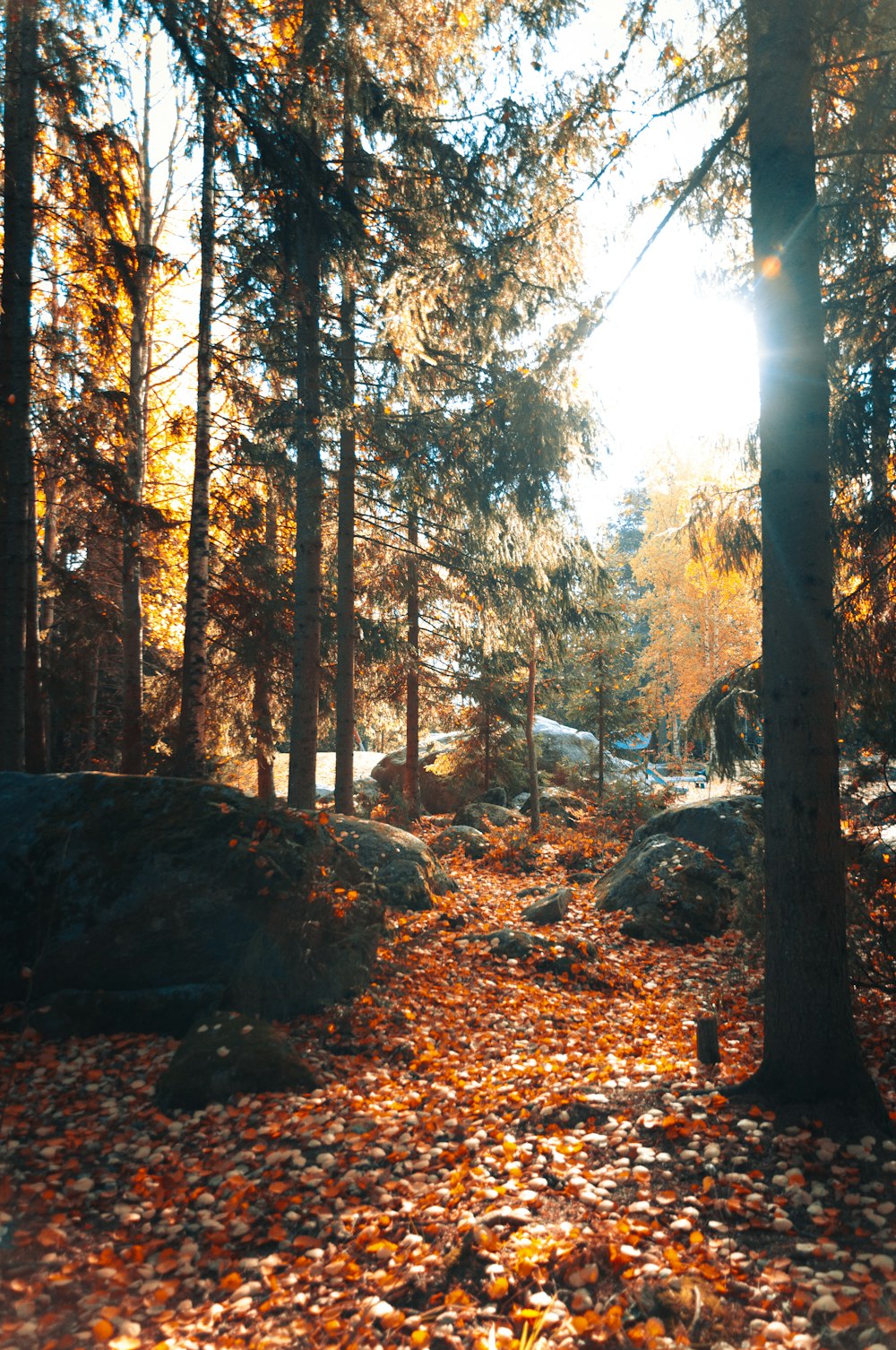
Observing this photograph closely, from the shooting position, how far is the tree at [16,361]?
6.96 metres

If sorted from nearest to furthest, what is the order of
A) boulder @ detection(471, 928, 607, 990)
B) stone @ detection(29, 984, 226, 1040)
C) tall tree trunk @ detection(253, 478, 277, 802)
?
1. stone @ detection(29, 984, 226, 1040)
2. boulder @ detection(471, 928, 607, 990)
3. tall tree trunk @ detection(253, 478, 277, 802)

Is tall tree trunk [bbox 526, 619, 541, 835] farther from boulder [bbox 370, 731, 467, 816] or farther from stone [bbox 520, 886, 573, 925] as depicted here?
stone [bbox 520, 886, 573, 925]

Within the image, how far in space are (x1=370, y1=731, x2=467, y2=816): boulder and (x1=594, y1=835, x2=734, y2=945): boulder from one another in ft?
25.8

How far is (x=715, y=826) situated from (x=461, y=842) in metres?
4.77

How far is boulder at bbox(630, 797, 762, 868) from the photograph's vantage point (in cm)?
955

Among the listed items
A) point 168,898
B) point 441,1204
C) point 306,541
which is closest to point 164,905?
point 168,898

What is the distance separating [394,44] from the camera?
845 centimetres

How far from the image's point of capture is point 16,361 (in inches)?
276

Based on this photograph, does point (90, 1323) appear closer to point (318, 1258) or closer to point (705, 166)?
point (318, 1258)

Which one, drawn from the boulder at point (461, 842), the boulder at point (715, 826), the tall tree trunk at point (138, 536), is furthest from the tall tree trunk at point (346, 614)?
the boulder at point (715, 826)

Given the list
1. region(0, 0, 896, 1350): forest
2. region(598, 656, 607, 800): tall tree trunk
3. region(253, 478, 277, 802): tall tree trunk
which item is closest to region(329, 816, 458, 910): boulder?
region(0, 0, 896, 1350): forest

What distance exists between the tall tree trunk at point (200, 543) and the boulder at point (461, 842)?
5.10 m

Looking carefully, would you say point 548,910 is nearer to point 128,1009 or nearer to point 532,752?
point 128,1009

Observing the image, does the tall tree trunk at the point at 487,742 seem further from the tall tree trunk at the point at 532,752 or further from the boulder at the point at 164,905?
the boulder at the point at 164,905
